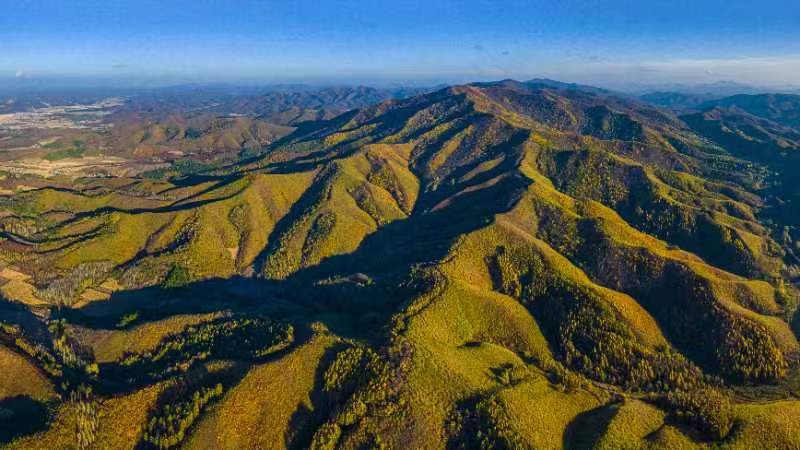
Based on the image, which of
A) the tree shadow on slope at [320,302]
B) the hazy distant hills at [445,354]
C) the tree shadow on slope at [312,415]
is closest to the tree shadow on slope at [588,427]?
the hazy distant hills at [445,354]

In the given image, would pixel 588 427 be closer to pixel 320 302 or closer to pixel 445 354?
pixel 445 354

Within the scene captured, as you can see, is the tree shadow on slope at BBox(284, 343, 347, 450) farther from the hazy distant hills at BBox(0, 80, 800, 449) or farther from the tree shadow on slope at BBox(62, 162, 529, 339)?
the tree shadow on slope at BBox(62, 162, 529, 339)

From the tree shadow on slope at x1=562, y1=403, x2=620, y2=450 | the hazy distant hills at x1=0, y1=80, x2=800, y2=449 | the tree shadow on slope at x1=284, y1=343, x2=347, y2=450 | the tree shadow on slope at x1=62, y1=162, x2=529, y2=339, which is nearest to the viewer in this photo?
the tree shadow on slope at x1=562, y1=403, x2=620, y2=450

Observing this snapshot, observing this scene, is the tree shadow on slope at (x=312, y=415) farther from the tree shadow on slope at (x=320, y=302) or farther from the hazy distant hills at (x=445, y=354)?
the tree shadow on slope at (x=320, y=302)

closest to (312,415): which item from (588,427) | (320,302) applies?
(588,427)

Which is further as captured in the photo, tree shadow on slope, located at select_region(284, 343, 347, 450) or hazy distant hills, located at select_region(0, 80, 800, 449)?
tree shadow on slope, located at select_region(284, 343, 347, 450)

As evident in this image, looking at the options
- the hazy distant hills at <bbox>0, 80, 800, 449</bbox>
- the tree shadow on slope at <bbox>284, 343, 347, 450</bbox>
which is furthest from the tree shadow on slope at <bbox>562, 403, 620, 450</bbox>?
the tree shadow on slope at <bbox>284, 343, 347, 450</bbox>

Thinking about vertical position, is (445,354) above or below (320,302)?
above

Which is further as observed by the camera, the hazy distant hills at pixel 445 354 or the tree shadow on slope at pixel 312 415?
the tree shadow on slope at pixel 312 415

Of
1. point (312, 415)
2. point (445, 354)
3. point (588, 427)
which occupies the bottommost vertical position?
point (588, 427)

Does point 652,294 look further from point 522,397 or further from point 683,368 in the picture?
point 522,397

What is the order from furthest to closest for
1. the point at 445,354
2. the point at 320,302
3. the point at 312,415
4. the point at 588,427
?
the point at 320,302 → the point at 445,354 → the point at 312,415 → the point at 588,427

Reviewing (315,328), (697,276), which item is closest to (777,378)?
(697,276)

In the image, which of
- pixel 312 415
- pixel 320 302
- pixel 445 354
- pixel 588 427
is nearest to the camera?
pixel 588 427
